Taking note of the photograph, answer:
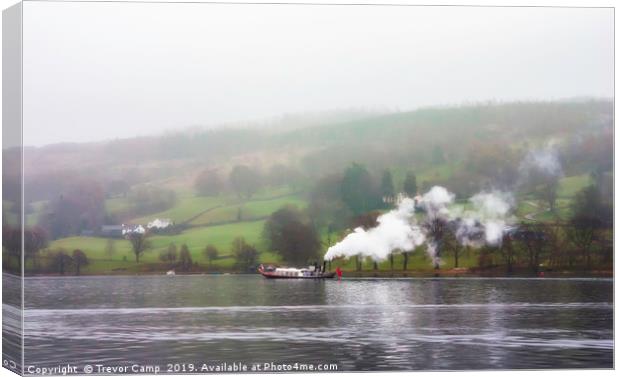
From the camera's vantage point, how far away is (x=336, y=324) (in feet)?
153

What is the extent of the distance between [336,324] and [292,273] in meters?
12.5

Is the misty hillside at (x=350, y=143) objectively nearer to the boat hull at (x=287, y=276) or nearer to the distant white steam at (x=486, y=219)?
the distant white steam at (x=486, y=219)

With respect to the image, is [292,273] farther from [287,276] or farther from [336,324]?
[336,324]

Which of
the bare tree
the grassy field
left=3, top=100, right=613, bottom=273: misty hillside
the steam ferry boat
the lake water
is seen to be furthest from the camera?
the steam ferry boat

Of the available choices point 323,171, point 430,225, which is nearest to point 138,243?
point 323,171

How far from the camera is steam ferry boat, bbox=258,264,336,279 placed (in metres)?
56.2

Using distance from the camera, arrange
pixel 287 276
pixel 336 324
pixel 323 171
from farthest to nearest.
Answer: pixel 287 276 < pixel 323 171 < pixel 336 324

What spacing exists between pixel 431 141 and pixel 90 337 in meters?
16.5

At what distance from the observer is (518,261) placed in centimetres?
5281

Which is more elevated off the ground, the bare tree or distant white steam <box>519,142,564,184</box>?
distant white steam <box>519,142,564,184</box>

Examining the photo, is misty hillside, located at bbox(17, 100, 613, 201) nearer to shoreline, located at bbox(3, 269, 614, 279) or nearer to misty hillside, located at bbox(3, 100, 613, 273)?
misty hillside, located at bbox(3, 100, 613, 273)

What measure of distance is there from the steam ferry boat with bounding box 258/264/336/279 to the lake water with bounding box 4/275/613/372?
3.68 ft

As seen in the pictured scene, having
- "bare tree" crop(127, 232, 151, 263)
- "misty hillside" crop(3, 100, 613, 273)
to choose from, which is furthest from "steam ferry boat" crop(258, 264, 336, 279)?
"bare tree" crop(127, 232, 151, 263)

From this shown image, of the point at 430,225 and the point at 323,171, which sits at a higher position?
the point at 323,171
